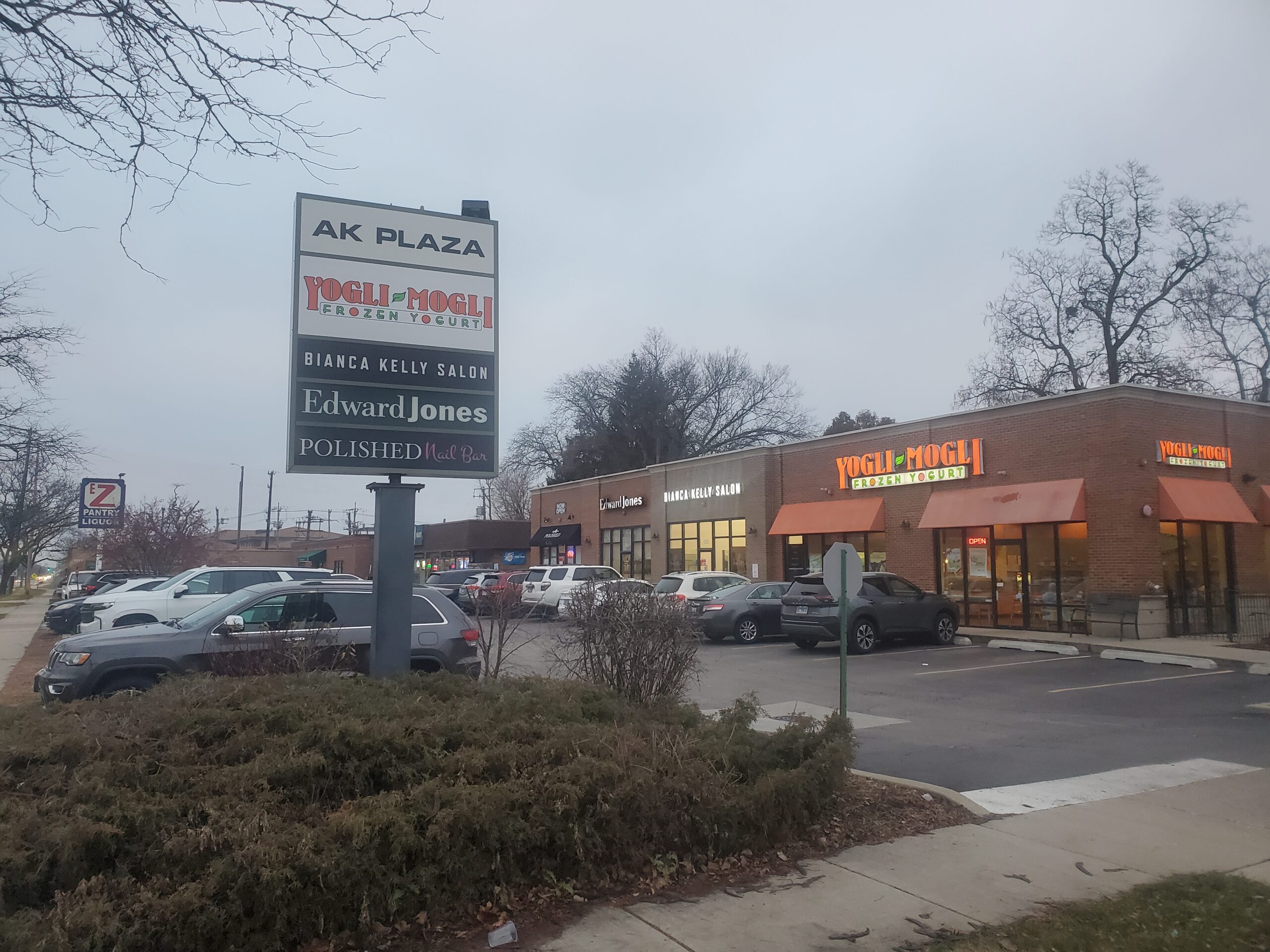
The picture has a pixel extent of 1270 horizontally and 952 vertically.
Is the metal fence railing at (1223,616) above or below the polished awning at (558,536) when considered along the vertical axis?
below

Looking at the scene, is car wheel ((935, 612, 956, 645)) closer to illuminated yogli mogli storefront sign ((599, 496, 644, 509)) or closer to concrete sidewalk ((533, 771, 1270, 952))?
concrete sidewalk ((533, 771, 1270, 952))

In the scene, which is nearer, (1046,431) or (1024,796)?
(1024,796)

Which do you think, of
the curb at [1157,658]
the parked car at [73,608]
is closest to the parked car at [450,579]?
the parked car at [73,608]

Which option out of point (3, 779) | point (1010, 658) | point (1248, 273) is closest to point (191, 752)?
point (3, 779)

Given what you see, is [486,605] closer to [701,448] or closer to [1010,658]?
[1010,658]

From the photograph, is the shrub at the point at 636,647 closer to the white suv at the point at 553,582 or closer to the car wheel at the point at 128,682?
the car wheel at the point at 128,682

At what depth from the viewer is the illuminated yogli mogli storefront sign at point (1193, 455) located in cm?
2084

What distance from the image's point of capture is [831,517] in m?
27.4

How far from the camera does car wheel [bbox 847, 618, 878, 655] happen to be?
61.2ft

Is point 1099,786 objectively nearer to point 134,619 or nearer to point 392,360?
point 392,360

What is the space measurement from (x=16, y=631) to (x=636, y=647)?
24.2 m

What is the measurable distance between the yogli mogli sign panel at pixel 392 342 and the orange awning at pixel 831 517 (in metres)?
19.2

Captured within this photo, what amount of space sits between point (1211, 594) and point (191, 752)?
22.8m

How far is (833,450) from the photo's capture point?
28.2 m
